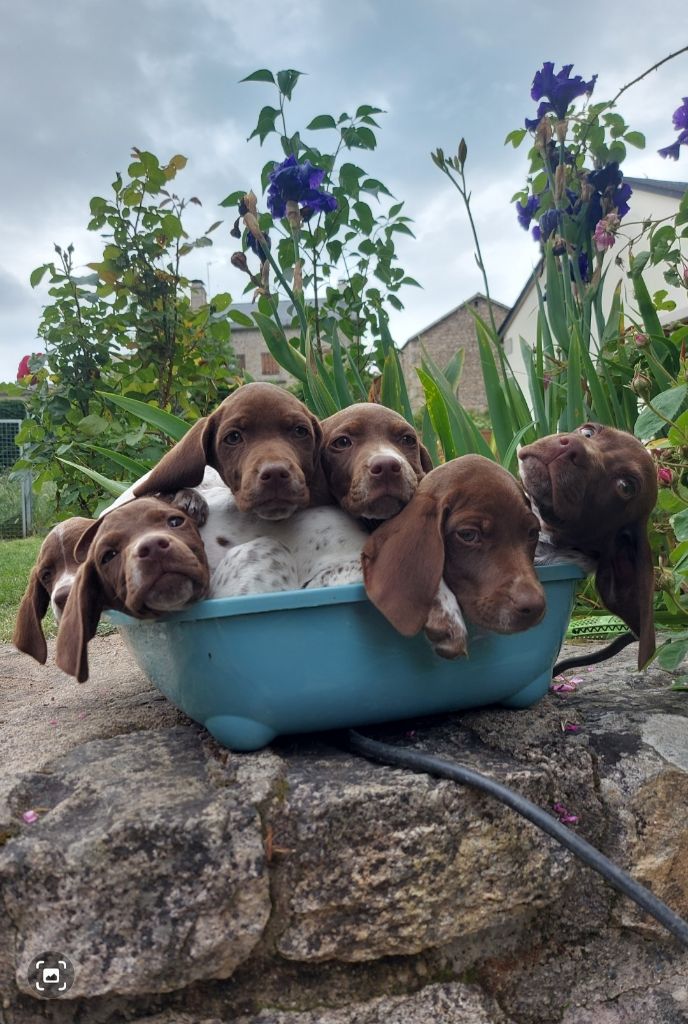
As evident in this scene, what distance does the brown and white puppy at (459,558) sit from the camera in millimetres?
1187

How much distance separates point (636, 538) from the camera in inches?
55.7

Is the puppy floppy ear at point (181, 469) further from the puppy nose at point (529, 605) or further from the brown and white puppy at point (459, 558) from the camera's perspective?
the puppy nose at point (529, 605)

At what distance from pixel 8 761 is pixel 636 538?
116 centimetres

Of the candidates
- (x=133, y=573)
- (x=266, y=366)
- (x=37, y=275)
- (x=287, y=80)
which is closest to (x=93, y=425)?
(x=37, y=275)

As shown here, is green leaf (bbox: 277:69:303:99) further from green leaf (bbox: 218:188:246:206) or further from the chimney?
the chimney

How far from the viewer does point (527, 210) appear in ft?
10.4

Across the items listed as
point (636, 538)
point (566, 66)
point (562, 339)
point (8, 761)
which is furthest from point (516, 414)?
point (8, 761)

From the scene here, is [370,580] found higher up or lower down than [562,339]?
lower down

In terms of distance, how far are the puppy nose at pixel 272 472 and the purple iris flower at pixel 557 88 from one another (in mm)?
1984

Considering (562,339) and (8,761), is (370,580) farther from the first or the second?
(562,339)

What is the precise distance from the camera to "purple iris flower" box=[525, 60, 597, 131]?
266 cm

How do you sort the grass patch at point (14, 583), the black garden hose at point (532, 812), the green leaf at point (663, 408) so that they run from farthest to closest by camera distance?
the grass patch at point (14, 583) → the green leaf at point (663, 408) → the black garden hose at point (532, 812)

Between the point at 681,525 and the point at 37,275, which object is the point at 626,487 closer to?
the point at 681,525

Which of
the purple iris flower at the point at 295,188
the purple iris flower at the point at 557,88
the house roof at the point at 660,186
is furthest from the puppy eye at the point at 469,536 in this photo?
the house roof at the point at 660,186
